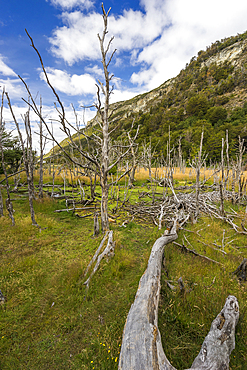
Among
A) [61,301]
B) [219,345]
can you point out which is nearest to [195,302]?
[219,345]

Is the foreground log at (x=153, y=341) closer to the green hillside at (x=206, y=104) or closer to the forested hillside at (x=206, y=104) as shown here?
the forested hillside at (x=206, y=104)

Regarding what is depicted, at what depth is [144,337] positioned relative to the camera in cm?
173

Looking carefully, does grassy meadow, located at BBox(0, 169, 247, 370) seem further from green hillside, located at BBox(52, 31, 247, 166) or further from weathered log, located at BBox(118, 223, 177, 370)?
green hillside, located at BBox(52, 31, 247, 166)

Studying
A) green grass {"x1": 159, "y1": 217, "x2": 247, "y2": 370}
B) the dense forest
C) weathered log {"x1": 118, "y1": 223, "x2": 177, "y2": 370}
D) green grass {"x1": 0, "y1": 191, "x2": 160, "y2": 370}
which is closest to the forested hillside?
the dense forest

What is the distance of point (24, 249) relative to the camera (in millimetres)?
4617

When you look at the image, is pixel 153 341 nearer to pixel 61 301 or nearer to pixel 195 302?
pixel 195 302

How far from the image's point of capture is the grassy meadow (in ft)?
6.88

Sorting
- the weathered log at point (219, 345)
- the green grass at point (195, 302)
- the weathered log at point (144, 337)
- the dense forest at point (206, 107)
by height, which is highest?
the dense forest at point (206, 107)

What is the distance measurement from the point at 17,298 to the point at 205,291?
3.82 metres

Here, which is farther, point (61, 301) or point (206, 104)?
point (206, 104)

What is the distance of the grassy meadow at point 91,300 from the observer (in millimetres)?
2098

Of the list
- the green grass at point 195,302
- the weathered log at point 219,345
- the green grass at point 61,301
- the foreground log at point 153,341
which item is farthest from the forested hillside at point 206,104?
the foreground log at point 153,341

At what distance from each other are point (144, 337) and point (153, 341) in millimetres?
107

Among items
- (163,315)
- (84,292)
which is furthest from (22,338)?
(163,315)
